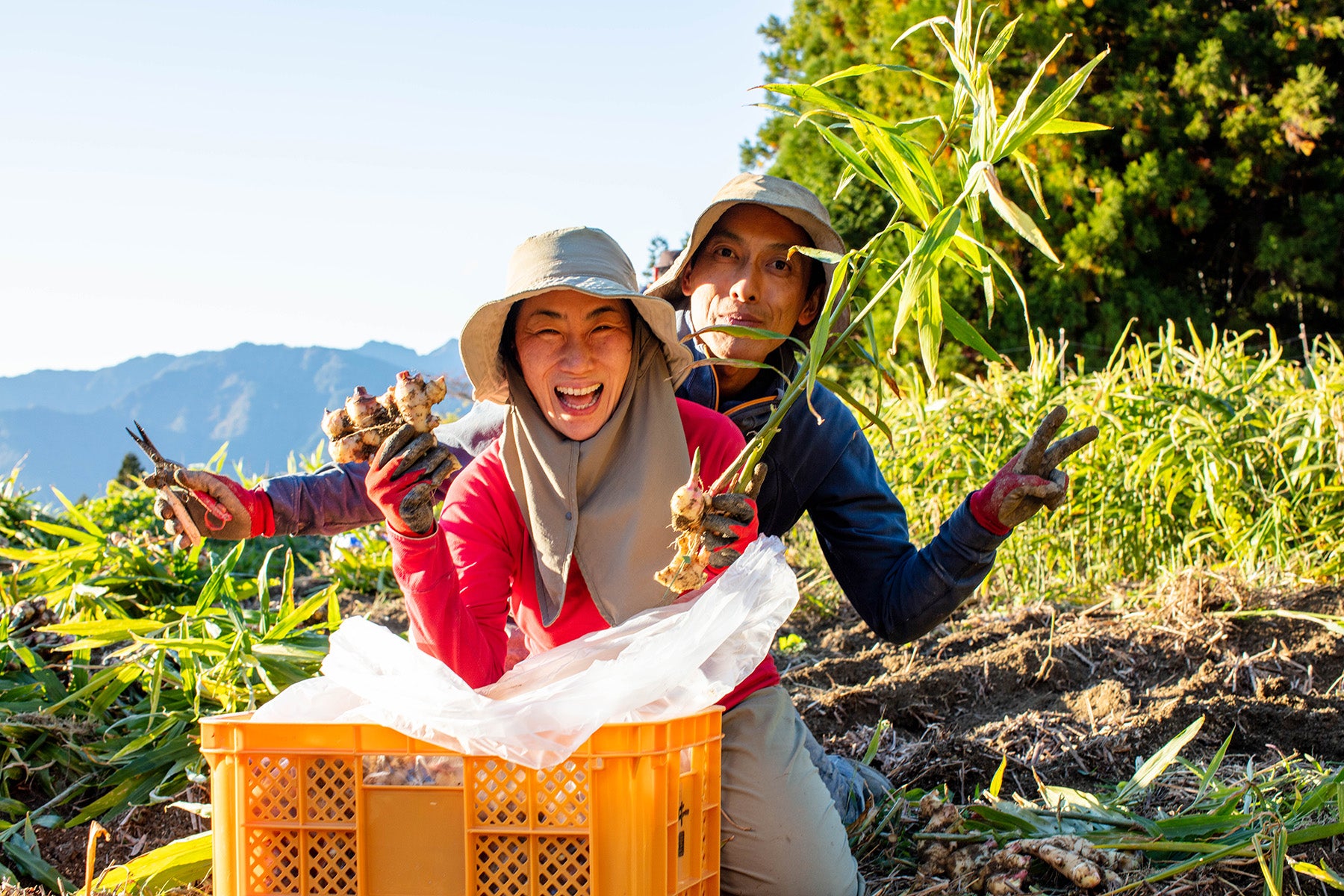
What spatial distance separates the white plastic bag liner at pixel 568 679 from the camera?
1245 millimetres

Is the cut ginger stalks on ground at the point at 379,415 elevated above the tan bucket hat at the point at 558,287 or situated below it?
below

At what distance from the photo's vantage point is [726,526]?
1.50 m

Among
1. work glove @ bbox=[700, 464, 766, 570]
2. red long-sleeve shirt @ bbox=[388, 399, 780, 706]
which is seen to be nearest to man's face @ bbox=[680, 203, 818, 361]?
red long-sleeve shirt @ bbox=[388, 399, 780, 706]

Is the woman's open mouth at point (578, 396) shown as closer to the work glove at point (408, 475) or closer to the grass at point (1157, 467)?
the work glove at point (408, 475)

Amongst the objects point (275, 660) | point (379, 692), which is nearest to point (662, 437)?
point (379, 692)

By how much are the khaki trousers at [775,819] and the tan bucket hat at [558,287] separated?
A: 2.09 ft

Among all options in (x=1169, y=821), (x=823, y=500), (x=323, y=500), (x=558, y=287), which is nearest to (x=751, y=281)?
(x=823, y=500)

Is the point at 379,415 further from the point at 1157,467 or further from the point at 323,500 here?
the point at 1157,467

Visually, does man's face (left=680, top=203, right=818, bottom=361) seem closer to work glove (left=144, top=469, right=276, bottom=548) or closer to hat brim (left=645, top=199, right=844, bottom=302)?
hat brim (left=645, top=199, right=844, bottom=302)

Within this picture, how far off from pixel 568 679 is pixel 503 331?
76 centimetres

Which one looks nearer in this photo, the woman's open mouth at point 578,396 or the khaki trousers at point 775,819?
the khaki trousers at point 775,819

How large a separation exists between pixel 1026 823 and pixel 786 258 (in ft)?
3.82

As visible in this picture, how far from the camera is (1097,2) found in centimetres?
959

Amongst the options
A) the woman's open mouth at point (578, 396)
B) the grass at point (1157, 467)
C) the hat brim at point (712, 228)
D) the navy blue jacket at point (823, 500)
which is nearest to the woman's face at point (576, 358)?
the woman's open mouth at point (578, 396)
